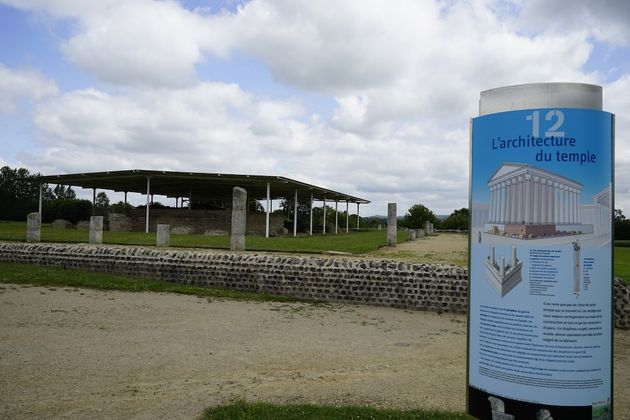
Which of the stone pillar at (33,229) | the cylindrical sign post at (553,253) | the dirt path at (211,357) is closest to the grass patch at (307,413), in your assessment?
the dirt path at (211,357)

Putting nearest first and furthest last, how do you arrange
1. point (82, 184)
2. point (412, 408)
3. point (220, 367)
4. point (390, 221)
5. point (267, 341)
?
1. point (412, 408)
2. point (220, 367)
3. point (267, 341)
4. point (390, 221)
5. point (82, 184)

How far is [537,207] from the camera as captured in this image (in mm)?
3395

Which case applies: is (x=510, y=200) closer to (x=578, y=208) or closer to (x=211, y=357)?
(x=578, y=208)

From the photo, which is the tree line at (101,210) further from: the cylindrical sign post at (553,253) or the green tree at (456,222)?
the cylindrical sign post at (553,253)

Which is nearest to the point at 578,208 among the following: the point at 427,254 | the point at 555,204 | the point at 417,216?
the point at 555,204

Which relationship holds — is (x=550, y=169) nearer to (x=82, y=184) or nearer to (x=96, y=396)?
(x=96, y=396)

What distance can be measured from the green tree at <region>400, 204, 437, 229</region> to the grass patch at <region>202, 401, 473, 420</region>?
66.6m

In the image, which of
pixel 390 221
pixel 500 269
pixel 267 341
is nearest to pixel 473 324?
pixel 500 269

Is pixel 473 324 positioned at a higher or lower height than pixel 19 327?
higher

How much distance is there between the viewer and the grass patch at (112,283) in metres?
11.2

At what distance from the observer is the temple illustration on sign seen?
3355mm

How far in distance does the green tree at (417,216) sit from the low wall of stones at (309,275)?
197ft

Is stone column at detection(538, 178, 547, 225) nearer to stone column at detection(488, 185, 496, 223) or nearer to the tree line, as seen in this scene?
stone column at detection(488, 185, 496, 223)

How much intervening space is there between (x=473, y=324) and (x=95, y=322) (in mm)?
6463
